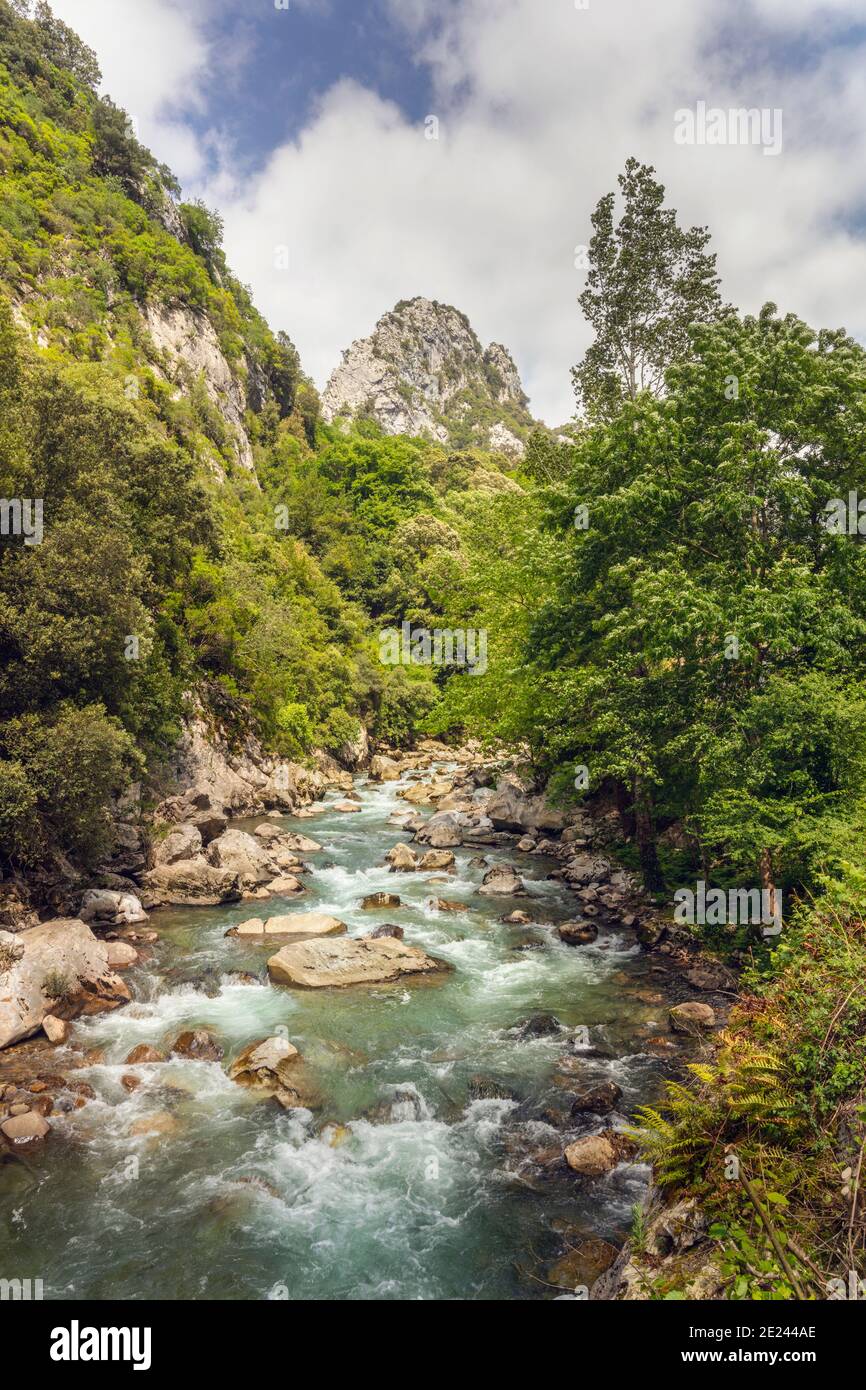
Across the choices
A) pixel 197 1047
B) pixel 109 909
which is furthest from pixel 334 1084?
pixel 109 909

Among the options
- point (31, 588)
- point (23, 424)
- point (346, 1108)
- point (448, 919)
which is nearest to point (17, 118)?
point (23, 424)

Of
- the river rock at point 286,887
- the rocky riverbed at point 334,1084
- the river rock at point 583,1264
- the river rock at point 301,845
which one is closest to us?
the river rock at point 583,1264

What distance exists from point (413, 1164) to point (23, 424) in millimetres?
20980

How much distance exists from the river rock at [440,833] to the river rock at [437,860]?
7.91 feet

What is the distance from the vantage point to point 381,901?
69.6ft

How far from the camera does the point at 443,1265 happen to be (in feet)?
27.6

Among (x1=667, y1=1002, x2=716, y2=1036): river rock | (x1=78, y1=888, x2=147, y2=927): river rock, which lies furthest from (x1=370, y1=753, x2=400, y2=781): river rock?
(x1=667, y1=1002, x2=716, y2=1036): river rock

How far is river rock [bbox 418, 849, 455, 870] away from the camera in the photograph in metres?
25.4

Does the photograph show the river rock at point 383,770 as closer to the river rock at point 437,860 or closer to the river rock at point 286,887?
the river rock at point 437,860

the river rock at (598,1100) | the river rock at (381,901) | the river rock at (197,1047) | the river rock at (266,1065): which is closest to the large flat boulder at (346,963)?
the river rock at (197,1047)

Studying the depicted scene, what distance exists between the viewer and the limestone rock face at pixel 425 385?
164 meters

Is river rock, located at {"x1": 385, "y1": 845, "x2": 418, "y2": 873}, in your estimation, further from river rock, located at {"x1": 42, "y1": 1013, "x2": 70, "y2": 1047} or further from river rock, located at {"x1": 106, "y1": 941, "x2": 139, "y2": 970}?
river rock, located at {"x1": 42, "y1": 1013, "x2": 70, "y2": 1047}

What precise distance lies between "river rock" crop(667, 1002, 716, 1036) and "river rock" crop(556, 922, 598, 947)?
14.6 feet

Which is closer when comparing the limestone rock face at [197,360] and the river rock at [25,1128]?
the river rock at [25,1128]
